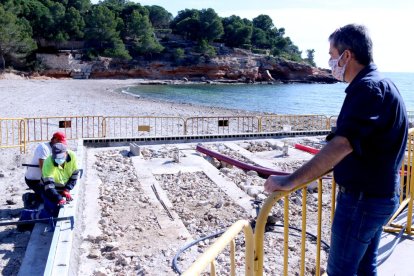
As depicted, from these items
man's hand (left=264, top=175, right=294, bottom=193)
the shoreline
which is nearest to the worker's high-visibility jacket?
man's hand (left=264, top=175, right=294, bottom=193)

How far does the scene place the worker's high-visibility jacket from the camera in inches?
268

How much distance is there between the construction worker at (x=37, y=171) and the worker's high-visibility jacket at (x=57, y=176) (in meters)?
0.35

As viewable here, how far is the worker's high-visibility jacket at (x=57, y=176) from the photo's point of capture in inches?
268

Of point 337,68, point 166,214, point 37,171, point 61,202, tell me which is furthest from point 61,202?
point 337,68

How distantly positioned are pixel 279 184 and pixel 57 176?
5227 mm

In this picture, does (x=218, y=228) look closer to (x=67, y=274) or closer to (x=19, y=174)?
(x=67, y=274)

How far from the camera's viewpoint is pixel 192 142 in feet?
49.2

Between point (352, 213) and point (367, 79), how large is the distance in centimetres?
81

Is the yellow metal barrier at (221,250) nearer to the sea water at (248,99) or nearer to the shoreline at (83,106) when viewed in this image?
the shoreline at (83,106)

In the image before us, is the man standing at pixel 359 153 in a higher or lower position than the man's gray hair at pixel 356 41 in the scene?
lower

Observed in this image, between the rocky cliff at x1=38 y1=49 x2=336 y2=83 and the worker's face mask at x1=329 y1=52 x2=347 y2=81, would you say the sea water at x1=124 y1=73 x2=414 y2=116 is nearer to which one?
the rocky cliff at x1=38 y1=49 x2=336 y2=83

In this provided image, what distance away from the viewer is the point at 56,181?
7.02 m

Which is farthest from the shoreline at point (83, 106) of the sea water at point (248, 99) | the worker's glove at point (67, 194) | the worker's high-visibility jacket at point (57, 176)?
the worker's glove at point (67, 194)

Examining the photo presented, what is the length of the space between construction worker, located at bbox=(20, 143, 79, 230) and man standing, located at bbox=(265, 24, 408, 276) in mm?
4978
